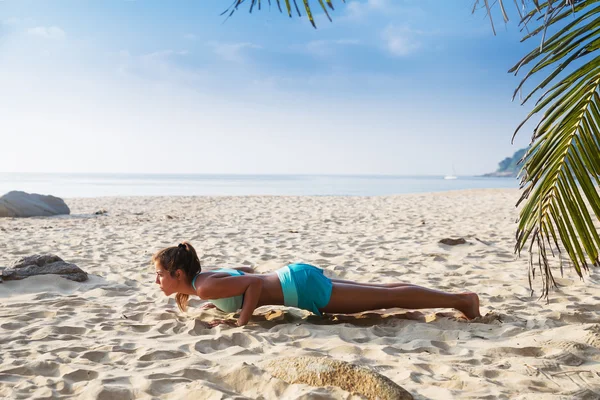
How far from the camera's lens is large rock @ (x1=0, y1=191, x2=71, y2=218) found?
10805mm

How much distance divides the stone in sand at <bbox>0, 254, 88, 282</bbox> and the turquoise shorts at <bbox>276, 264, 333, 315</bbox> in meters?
2.26

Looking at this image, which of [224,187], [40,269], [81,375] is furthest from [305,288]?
[224,187]

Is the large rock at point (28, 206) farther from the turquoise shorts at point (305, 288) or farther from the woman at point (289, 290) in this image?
the turquoise shorts at point (305, 288)

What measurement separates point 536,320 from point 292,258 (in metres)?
2.96

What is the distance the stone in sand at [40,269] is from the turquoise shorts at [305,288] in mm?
2258

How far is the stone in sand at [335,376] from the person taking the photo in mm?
2004

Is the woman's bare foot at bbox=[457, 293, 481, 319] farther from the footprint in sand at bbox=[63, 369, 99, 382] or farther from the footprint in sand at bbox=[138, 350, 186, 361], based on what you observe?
the footprint in sand at bbox=[63, 369, 99, 382]

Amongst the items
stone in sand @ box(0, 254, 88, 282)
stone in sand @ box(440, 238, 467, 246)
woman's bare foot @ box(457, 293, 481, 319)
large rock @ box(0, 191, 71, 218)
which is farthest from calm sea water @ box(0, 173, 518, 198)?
woman's bare foot @ box(457, 293, 481, 319)

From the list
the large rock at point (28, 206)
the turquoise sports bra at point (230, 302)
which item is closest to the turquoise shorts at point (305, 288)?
the turquoise sports bra at point (230, 302)

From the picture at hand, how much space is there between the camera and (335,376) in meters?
2.16

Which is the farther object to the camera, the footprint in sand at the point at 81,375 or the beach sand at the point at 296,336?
the footprint in sand at the point at 81,375

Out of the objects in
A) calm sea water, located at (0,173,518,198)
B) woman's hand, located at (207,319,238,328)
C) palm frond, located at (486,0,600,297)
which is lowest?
calm sea water, located at (0,173,518,198)

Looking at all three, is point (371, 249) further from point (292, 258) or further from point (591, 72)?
point (591, 72)

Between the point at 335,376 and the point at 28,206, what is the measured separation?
11.3 metres
